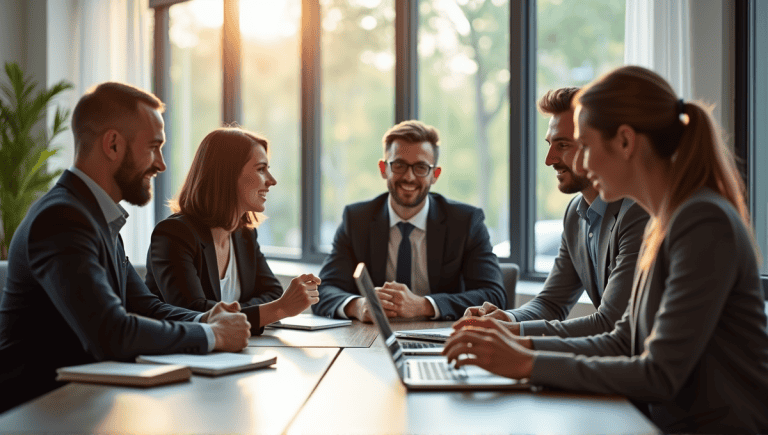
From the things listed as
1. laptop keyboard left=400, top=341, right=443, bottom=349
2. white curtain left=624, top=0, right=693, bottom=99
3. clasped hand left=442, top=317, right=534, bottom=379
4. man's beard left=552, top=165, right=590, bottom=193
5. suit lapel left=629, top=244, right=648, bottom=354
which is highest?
white curtain left=624, top=0, right=693, bottom=99

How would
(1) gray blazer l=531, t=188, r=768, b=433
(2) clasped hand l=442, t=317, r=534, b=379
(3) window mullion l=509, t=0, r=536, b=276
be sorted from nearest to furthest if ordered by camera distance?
(1) gray blazer l=531, t=188, r=768, b=433 < (2) clasped hand l=442, t=317, r=534, b=379 < (3) window mullion l=509, t=0, r=536, b=276

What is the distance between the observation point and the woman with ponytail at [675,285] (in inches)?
49.6

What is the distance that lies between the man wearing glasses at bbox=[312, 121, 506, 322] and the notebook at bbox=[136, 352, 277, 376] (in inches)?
43.5

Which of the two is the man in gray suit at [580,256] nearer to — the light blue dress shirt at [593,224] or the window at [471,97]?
the light blue dress shirt at [593,224]

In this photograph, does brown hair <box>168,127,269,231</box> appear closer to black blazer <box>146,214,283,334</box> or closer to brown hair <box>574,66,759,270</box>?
black blazer <box>146,214,283,334</box>

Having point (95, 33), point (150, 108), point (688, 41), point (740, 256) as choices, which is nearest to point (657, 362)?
point (740, 256)

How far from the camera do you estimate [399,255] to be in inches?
118

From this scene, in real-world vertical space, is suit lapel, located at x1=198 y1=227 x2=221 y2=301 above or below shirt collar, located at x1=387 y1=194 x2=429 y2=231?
below

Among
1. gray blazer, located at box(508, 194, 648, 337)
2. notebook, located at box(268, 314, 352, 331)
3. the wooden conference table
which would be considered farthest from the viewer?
notebook, located at box(268, 314, 352, 331)

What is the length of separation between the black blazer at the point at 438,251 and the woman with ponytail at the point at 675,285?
1388 mm

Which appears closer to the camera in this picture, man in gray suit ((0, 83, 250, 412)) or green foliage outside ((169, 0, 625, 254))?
man in gray suit ((0, 83, 250, 412))

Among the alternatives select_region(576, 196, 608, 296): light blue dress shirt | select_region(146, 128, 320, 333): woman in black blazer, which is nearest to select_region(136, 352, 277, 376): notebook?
select_region(146, 128, 320, 333): woman in black blazer

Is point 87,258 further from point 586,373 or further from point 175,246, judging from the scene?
point 586,373

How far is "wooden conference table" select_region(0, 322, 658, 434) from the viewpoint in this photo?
1142mm
